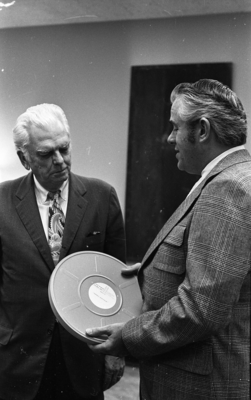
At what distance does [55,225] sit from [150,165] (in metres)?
0.45

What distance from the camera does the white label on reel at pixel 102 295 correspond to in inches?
59.7

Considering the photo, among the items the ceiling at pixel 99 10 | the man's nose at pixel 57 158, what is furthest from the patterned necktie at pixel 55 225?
the ceiling at pixel 99 10

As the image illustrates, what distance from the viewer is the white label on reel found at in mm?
1517

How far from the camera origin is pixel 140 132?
6.13 ft

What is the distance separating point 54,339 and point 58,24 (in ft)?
4.10

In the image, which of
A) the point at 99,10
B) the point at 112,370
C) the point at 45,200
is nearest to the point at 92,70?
the point at 99,10

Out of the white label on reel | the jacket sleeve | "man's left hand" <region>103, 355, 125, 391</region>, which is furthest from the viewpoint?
"man's left hand" <region>103, 355, 125, 391</region>

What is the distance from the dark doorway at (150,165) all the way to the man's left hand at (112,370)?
15.1 inches

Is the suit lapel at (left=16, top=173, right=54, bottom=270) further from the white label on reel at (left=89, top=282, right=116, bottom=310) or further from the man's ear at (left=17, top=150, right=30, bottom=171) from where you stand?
the white label on reel at (left=89, top=282, right=116, bottom=310)

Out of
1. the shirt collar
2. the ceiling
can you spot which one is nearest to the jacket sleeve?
the shirt collar

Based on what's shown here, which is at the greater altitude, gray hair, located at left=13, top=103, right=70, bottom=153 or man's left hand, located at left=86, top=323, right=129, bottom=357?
gray hair, located at left=13, top=103, right=70, bottom=153

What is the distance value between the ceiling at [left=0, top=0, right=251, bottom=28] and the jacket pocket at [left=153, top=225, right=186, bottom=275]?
3.06ft

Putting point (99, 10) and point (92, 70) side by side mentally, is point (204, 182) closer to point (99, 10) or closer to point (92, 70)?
point (92, 70)

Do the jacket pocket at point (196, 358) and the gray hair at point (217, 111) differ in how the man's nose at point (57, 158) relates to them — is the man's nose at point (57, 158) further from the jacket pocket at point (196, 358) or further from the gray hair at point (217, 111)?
the jacket pocket at point (196, 358)
